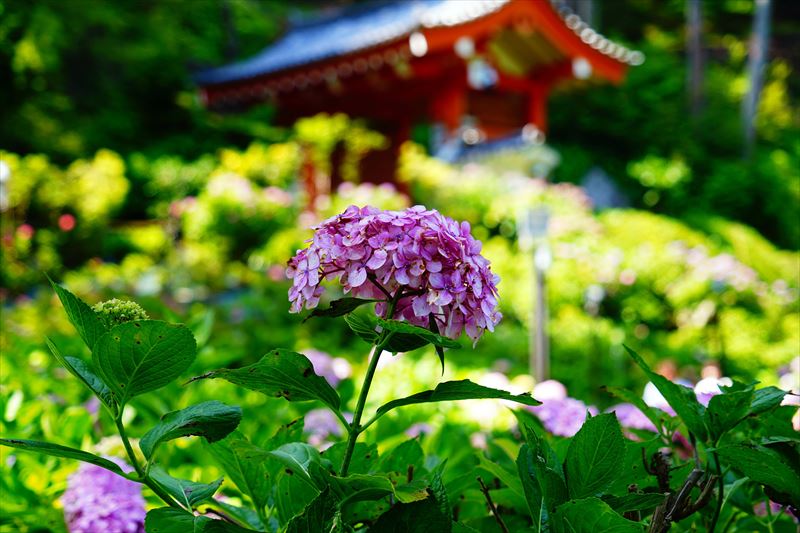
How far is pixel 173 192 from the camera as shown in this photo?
33.5ft

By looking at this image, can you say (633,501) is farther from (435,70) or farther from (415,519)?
(435,70)

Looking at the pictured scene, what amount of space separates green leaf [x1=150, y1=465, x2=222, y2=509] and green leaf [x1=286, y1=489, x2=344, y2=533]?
0.08m

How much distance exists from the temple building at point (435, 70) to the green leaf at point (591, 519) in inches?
243

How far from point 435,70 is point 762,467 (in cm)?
694

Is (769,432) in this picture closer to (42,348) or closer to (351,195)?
(42,348)

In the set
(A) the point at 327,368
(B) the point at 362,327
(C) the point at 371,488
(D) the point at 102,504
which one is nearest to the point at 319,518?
(C) the point at 371,488

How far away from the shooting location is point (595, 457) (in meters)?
0.58

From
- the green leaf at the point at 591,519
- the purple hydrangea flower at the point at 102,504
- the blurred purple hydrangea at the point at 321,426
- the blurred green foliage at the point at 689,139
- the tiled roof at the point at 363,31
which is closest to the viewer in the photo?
the green leaf at the point at 591,519

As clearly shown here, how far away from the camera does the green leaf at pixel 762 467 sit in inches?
22.9

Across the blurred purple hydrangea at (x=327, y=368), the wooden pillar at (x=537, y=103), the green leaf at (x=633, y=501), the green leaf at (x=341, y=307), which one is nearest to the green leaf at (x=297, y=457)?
the green leaf at (x=341, y=307)

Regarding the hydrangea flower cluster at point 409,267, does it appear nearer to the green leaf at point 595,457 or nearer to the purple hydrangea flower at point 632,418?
the green leaf at point 595,457

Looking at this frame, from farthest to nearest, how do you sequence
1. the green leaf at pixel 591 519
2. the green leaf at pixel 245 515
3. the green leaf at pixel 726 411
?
the green leaf at pixel 245 515 < the green leaf at pixel 726 411 < the green leaf at pixel 591 519

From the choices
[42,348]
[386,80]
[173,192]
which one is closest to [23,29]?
[173,192]

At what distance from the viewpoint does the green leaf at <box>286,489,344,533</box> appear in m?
0.54
